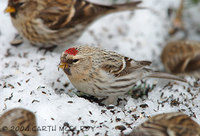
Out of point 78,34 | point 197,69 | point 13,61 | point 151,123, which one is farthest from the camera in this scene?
point 197,69

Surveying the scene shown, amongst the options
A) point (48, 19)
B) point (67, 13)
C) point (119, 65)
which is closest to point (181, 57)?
point (119, 65)

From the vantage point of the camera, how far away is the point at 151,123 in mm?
2258

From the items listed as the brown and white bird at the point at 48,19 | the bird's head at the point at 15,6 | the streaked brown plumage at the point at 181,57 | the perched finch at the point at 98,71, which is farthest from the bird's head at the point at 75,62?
the streaked brown plumage at the point at 181,57

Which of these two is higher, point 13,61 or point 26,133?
point 13,61

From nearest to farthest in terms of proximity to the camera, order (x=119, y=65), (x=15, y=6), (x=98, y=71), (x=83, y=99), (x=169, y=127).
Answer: (x=169, y=127) → (x=83, y=99) → (x=98, y=71) → (x=119, y=65) → (x=15, y=6)

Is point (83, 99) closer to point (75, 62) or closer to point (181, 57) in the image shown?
point (75, 62)

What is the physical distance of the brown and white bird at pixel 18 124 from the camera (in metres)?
2.16

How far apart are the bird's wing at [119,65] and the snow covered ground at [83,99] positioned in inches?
11.9

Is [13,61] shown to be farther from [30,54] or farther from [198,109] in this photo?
[198,109]

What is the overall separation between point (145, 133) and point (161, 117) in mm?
248

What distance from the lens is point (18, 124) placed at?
2.21m

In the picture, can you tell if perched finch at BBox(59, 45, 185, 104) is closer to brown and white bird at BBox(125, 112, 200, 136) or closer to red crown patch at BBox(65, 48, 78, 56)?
red crown patch at BBox(65, 48, 78, 56)

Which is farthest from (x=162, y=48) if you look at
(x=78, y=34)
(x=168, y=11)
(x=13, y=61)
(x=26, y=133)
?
(x=26, y=133)

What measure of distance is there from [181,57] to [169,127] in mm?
2399
